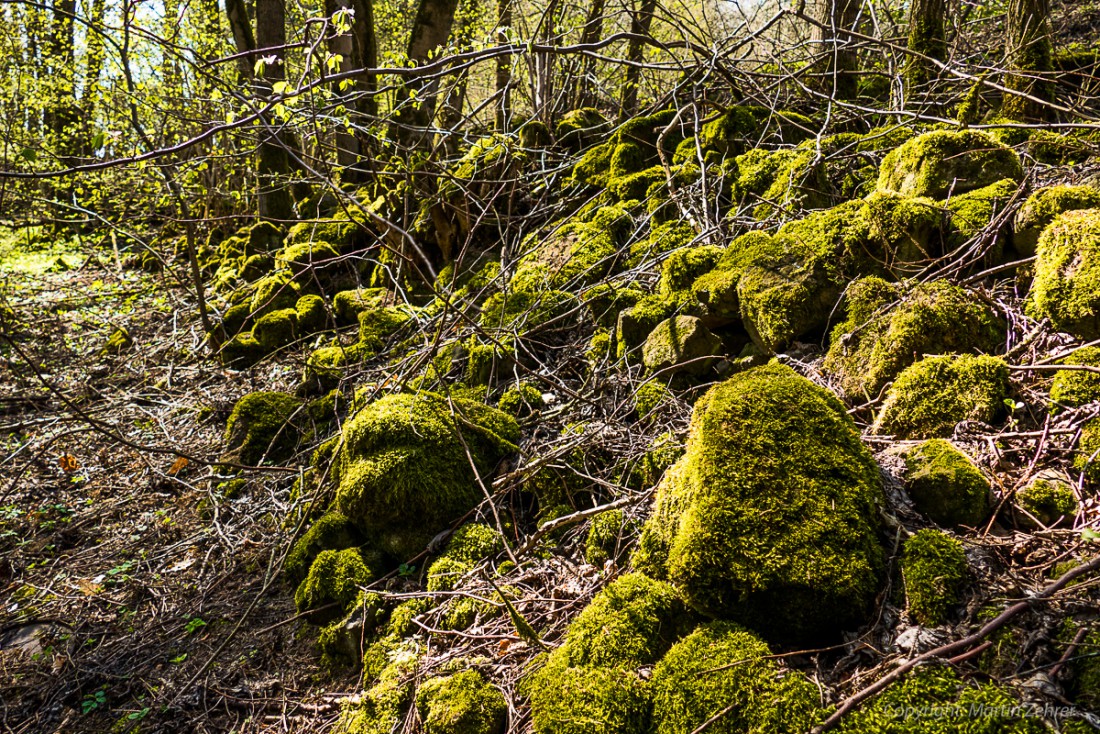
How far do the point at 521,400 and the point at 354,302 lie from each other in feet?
12.1

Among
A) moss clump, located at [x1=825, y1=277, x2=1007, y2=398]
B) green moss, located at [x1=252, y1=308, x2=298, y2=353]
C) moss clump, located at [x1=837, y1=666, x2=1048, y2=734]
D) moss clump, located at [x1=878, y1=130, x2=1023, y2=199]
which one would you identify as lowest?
moss clump, located at [x1=837, y1=666, x2=1048, y2=734]

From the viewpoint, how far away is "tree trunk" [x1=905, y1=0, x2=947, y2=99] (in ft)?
17.5

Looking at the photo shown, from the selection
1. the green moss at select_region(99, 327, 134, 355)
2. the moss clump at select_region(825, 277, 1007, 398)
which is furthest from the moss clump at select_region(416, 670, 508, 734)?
the green moss at select_region(99, 327, 134, 355)

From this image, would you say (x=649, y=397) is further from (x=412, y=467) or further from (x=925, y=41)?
(x=925, y=41)

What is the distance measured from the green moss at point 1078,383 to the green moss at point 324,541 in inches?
148

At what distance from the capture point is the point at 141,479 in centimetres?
593

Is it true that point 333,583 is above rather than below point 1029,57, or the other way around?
below

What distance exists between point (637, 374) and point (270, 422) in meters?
3.64

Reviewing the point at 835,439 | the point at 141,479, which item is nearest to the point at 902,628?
the point at 835,439

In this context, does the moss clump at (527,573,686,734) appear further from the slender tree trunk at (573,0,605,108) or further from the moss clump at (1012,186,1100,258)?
the slender tree trunk at (573,0,605,108)

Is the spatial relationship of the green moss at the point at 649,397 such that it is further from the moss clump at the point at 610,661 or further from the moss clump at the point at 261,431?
the moss clump at the point at 261,431

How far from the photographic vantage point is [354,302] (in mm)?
7270

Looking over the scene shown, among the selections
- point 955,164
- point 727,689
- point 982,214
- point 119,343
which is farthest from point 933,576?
point 119,343

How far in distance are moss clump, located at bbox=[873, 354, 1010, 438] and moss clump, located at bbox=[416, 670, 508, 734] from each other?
7.09ft
